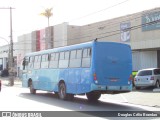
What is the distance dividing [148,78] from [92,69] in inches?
483

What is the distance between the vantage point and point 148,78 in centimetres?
2914

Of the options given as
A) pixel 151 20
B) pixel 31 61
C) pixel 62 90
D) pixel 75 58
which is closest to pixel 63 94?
pixel 62 90

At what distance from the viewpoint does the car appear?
2899 centimetres

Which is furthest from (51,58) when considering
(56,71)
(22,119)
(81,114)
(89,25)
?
(89,25)

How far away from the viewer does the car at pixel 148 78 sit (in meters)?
29.0

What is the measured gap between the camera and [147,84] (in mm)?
29234

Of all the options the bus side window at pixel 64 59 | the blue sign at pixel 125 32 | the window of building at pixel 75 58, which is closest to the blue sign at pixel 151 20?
the blue sign at pixel 125 32

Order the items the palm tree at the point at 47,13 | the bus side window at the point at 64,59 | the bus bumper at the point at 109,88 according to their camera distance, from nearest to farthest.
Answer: the bus bumper at the point at 109,88, the bus side window at the point at 64,59, the palm tree at the point at 47,13

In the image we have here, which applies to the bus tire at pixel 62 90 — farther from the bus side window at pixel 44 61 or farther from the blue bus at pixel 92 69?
the bus side window at pixel 44 61

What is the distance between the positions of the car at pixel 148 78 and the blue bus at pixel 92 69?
350 inches

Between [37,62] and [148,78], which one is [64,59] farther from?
[148,78]

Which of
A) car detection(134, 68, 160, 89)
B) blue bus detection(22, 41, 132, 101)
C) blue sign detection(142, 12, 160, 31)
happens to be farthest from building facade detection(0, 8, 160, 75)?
blue bus detection(22, 41, 132, 101)

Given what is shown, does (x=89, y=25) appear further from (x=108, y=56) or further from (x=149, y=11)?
(x=108, y=56)

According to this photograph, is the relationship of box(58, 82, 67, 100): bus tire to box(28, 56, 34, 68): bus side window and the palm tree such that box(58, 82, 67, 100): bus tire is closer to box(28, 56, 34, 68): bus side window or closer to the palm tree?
box(28, 56, 34, 68): bus side window
